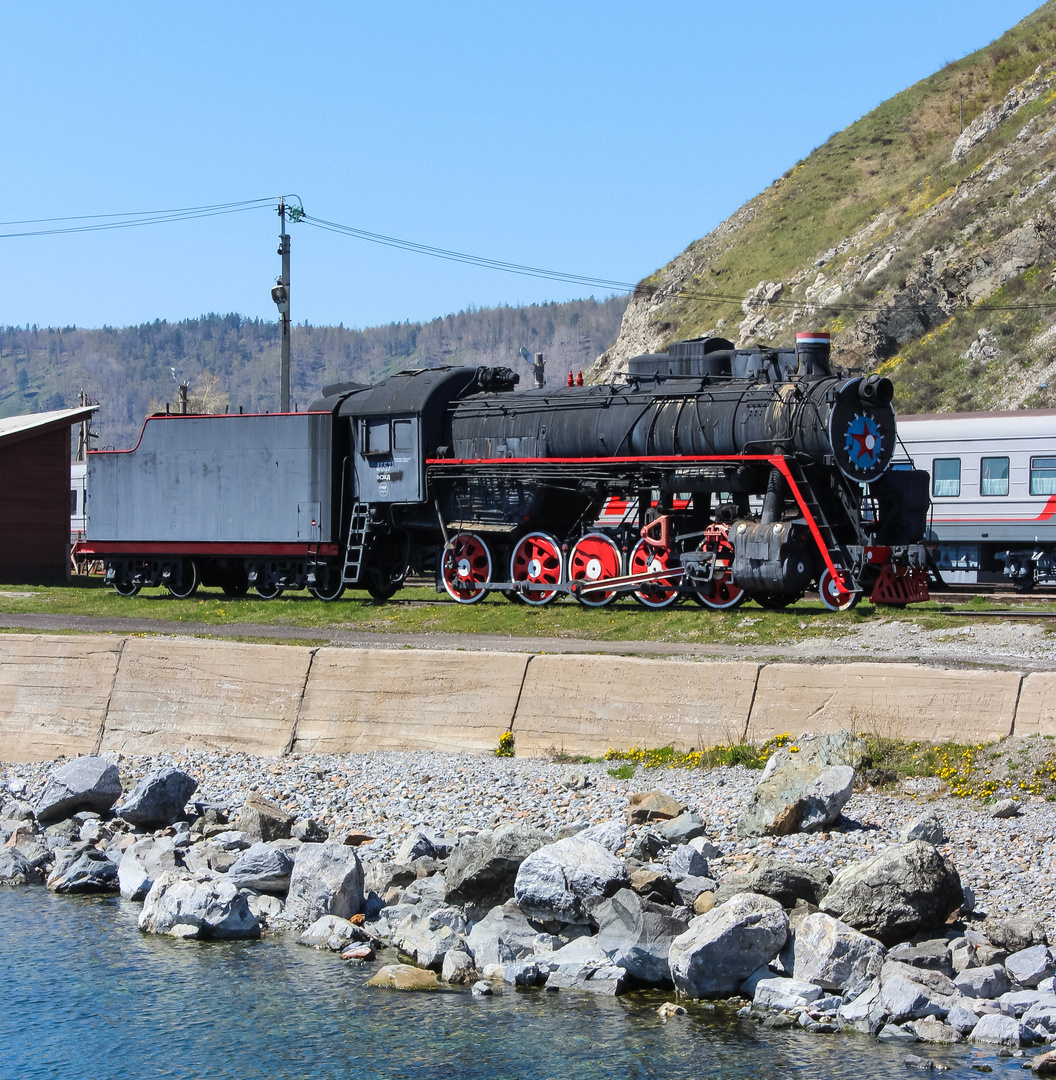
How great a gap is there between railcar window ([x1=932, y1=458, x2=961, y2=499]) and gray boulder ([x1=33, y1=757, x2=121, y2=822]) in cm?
1886

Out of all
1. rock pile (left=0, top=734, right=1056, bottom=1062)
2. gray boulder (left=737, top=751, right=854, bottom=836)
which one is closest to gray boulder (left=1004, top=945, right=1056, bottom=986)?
rock pile (left=0, top=734, right=1056, bottom=1062)

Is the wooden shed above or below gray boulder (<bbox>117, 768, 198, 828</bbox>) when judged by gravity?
above

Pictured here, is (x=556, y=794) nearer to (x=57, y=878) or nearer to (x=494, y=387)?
(x=57, y=878)

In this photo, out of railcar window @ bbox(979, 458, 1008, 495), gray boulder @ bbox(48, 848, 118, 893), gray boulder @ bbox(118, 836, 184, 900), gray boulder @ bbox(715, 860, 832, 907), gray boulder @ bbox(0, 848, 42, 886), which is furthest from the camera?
railcar window @ bbox(979, 458, 1008, 495)

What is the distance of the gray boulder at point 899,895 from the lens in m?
8.15

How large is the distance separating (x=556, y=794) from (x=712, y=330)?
56.8 m

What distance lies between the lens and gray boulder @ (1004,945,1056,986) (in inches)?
302

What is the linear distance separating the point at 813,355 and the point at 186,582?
44.5 feet

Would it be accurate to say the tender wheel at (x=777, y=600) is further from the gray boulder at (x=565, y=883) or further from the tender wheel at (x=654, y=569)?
the gray boulder at (x=565, y=883)

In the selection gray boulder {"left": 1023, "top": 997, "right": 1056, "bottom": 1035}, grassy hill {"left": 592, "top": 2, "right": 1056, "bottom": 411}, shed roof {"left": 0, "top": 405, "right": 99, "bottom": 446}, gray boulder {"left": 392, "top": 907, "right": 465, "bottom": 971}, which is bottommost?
gray boulder {"left": 392, "top": 907, "right": 465, "bottom": 971}

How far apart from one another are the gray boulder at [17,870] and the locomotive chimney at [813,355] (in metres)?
12.9

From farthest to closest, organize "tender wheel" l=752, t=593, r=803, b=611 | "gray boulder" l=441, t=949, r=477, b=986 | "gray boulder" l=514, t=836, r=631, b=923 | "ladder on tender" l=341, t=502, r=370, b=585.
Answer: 1. "ladder on tender" l=341, t=502, r=370, b=585
2. "tender wheel" l=752, t=593, r=803, b=611
3. "gray boulder" l=514, t=836, r=631, b=923
4. "gray boulder" l=441, t=949, r=477, b=986

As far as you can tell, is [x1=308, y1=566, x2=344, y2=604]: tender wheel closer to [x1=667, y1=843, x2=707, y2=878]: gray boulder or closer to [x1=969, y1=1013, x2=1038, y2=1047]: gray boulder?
[x1=667, y1=843, x2=707, y2=878]: gray boulder

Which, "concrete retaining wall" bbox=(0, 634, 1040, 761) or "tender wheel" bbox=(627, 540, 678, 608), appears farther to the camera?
"tender wheel" bbox=(627, 540, 678, 608)
